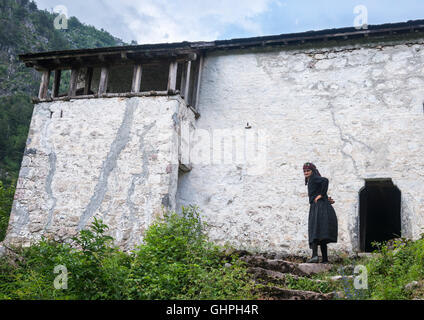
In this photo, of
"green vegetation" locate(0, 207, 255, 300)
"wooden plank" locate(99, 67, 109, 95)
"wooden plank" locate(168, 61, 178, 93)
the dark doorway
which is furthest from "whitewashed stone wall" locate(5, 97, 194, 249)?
the dark doorway

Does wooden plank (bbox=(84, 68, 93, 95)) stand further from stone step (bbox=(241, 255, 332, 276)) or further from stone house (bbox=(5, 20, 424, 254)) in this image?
stone step (bbox=(241, 255, 332, 276))

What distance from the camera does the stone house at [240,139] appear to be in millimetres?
11539

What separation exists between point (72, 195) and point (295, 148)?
502 centimetres

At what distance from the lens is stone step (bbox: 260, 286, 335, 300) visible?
740cm

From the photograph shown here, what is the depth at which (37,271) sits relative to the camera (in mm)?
8492

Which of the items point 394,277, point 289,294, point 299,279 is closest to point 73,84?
point 299,279

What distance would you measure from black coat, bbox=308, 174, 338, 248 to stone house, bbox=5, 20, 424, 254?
209cm

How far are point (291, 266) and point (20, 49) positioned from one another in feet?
87.7

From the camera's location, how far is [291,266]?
8875 millimetres

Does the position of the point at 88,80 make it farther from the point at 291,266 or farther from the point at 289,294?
the point at 289,294

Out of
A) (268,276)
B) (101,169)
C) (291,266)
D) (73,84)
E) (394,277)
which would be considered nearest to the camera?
(394,277)

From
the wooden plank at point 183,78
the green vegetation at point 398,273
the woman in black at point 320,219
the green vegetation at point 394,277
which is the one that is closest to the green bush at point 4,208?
the wooden plank at point 183,78
